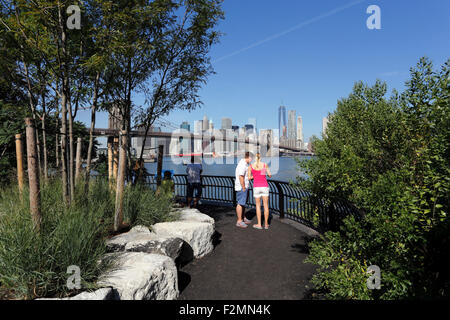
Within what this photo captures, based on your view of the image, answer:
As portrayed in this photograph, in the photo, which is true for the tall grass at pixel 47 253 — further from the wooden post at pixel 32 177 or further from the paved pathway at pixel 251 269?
the paved pathway at pixel 251 269

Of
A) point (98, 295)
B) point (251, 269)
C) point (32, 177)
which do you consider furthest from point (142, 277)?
point (251, 269)

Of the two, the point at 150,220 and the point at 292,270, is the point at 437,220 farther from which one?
the point at 150,220

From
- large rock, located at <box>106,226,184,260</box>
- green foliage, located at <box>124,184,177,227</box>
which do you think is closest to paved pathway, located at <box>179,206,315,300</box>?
large rock, located at <box>106,226,184,260</box>

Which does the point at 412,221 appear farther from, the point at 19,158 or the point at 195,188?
the point at 195,188

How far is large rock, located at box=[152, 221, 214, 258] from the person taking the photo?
190 inches

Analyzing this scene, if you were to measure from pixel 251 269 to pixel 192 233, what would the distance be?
4.28ft

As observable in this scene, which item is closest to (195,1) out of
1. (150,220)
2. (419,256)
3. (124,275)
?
(150,220)

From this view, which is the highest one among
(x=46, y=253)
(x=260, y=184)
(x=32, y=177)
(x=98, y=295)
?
(x=32, y=177)

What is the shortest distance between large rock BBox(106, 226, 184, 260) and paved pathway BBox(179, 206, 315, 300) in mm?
504

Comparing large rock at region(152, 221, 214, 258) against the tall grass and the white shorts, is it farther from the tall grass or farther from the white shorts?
the white shorts

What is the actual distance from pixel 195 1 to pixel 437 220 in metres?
7.33

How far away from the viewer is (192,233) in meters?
4.90

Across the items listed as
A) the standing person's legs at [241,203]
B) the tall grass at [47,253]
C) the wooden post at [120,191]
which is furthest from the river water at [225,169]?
the tall grass at [47,253]

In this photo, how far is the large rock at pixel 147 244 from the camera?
399 cm
